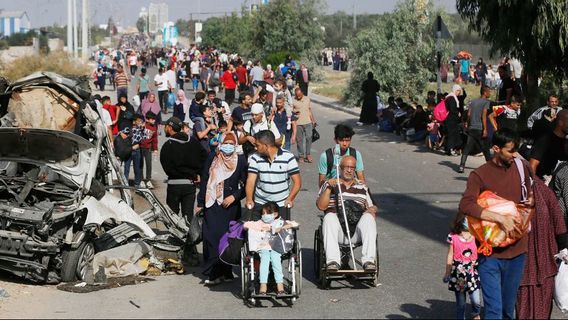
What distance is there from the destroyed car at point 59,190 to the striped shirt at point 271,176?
1.91 m

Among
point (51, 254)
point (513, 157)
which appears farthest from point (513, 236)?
Answer: point (51, 254)

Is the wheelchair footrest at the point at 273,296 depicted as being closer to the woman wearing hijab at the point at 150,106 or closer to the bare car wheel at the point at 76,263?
the bare car wheel at the point at 76,263

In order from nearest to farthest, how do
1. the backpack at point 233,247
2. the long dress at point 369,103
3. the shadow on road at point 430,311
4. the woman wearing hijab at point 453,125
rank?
the shadow on road at point 430,311 → the backpack at point 233,247 → the woman wearing hijab at point 453,125 → the long dress at point 369,103

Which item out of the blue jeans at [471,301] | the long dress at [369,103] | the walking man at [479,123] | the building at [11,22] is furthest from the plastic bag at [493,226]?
the building at [11,22]

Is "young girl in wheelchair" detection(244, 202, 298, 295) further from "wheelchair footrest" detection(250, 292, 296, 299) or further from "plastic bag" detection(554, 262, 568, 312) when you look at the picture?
"plastic bag" detection(554, 262, 568, 312)

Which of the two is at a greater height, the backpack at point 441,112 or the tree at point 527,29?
the tree at point 527,29

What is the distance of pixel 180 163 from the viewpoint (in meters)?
13.3

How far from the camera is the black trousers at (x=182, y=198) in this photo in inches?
528

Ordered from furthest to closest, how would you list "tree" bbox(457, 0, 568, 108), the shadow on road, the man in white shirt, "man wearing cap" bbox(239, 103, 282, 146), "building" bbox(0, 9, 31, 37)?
"building" bbox(0, 9, 31, 37), the man in white shirt, "tree" bbox(457, 0, 568, 108), "man wearing cap" bbox(239, 103, 282, 146), the shadow on road

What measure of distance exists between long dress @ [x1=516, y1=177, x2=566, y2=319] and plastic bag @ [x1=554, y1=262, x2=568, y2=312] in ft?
1.56

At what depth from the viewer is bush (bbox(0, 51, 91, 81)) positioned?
48.7 metres

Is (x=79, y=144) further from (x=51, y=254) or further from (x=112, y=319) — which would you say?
(x=112, y=319)

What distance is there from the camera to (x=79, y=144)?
1228cm

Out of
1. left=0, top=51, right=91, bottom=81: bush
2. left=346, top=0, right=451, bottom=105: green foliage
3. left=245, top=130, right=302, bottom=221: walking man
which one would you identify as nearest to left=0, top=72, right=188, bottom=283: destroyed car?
left=245, top=130, right=302, bottom=221: walking man
